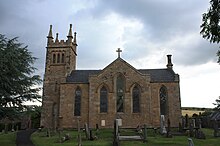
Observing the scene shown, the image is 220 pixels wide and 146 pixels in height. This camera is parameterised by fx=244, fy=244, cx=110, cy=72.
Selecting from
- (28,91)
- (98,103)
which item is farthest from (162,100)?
(28,91)

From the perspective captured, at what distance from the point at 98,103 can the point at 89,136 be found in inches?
497

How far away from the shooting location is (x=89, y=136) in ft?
74.4

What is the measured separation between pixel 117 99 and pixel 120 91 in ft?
4.15

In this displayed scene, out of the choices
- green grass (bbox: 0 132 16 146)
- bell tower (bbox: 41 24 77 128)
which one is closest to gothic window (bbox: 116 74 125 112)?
bell tower (bbox: 41 24 77 128)

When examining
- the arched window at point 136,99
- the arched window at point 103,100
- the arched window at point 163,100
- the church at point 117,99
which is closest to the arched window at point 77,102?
the church at point 117,99

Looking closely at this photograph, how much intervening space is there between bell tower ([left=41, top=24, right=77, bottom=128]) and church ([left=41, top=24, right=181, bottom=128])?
0.53 ft

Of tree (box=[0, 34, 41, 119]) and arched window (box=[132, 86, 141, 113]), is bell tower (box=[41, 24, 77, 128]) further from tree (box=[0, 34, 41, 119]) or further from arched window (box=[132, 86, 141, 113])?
tree (box=[0, 34, 41, 119])

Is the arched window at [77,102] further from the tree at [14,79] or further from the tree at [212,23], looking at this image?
the tree at [212,23]

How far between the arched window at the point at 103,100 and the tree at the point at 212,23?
27138mm

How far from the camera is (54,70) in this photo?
1615 inches

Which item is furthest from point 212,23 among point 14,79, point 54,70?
point 54,70

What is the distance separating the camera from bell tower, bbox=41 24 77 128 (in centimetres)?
3816

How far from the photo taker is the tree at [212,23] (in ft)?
28.4

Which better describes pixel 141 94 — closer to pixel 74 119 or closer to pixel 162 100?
pixel 162 100
